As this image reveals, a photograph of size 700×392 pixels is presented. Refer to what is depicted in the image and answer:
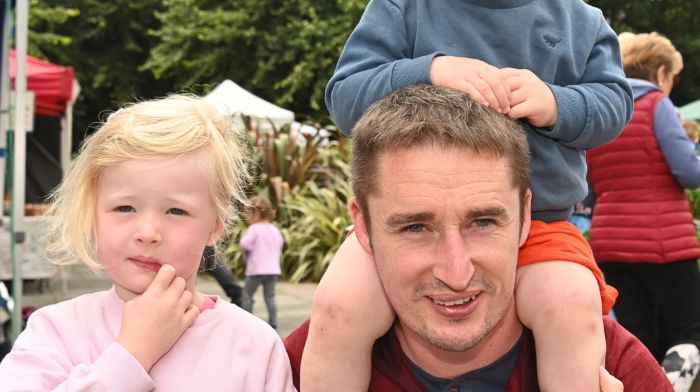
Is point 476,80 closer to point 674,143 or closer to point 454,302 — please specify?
point 454,302

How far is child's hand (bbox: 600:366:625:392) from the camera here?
205 cm

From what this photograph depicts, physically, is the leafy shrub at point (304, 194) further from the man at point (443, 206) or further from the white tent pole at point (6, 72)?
the man at point (443, 206)

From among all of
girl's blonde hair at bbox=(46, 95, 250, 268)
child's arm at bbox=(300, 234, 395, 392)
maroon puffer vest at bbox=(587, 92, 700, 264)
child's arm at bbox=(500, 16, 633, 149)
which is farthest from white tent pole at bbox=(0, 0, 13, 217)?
child's arm at bbox=(500, 16, 633, 149)

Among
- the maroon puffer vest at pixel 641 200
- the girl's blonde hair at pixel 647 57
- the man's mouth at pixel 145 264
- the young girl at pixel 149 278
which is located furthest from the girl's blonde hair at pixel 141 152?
the girl's blonde hair at pixel 647 57

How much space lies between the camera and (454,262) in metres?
1.91

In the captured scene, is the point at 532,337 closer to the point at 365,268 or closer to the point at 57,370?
the point at 365,268

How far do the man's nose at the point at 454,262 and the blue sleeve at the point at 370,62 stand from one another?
0.41 meters

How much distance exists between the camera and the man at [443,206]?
1930mm

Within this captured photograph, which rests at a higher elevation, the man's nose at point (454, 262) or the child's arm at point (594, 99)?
the child's arm at point (594, 99)

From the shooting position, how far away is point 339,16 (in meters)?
26.4

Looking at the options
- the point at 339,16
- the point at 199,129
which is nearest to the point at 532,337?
the point at 199,129

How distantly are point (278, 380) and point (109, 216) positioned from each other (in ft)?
1.61

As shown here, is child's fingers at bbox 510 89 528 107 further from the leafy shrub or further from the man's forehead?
the leafy shrub

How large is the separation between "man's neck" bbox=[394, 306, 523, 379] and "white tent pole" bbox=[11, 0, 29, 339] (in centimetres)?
465
